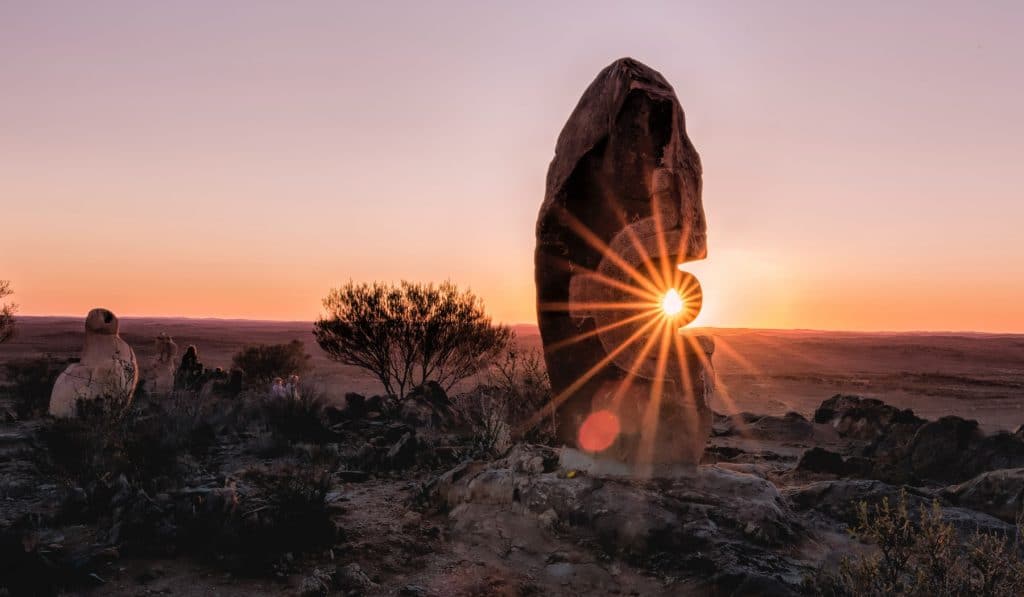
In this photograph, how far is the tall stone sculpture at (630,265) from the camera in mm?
6879

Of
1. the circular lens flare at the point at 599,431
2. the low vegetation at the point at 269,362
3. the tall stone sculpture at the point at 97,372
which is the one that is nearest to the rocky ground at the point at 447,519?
the circular lens flare at the point at 599,431

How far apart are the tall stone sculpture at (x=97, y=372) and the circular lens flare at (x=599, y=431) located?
7791mm

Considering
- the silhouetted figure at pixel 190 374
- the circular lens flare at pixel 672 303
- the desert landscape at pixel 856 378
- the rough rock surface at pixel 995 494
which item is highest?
the circular lens flare at pixel 672 303

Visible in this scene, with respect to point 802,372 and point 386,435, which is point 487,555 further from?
point 802,372

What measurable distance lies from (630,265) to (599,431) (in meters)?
1.84

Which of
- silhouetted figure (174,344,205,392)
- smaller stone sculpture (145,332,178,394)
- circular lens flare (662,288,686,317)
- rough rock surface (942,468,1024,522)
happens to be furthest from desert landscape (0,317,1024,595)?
smaller stone sculpture (145,332,178,394)

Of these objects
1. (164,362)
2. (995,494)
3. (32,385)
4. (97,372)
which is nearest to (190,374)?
(164,362)

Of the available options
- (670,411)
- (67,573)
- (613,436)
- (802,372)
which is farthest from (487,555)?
(802,372)

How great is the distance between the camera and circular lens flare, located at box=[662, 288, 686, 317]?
709cm

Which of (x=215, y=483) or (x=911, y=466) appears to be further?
(x=911, y=466)

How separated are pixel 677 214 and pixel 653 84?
1331mm

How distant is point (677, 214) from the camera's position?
6.84 metres

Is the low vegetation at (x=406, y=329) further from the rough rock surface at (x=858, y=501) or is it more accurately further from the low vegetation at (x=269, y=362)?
the rough rock surface at (x=858, y=501)

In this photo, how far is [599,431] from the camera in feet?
24.5
